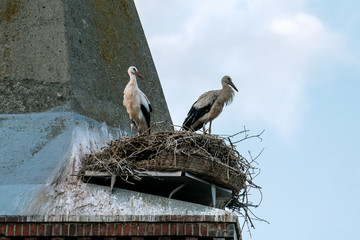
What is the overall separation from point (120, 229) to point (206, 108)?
14.8 ft

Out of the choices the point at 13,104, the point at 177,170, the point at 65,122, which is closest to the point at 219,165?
the point at 177,170

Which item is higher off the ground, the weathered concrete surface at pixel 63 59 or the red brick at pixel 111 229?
the weathered concrete surface at pixel 63 59

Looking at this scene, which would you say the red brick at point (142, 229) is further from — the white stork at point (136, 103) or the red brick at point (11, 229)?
the white stork at point (136, 103)

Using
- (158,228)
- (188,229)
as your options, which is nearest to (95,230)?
(158,228)

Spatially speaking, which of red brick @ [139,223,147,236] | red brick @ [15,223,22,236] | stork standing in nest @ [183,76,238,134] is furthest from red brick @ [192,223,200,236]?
stork standing in nest @ [183,76,238,134]

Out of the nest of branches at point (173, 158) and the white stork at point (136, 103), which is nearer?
the nest of branches at point (173, 158)

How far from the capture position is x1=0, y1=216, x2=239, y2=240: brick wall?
40.7 ft

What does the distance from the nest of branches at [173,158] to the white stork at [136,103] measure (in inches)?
62.9

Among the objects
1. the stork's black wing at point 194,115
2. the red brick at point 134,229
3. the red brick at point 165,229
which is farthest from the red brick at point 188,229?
the stork's black wing at point 194,115

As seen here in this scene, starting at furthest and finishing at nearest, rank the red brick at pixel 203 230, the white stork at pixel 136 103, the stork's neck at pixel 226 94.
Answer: the stork's neck at pixel 226 94 → the white stork at pixel 136 103 → the red brick at pixel 203 230

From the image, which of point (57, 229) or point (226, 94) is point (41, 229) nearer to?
point (57, 229)

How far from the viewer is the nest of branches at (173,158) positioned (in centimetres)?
1312

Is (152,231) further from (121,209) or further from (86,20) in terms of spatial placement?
(86,20)

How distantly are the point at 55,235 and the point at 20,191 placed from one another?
4.42ft
